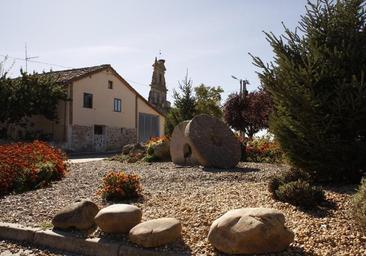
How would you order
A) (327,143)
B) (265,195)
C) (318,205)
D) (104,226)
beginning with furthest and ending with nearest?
(327,143)
(265,195)
(318,205)
(104,226)

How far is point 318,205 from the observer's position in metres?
6.62

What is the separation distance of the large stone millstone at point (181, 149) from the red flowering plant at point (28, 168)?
13.9 ft

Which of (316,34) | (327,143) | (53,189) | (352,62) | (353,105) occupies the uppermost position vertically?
(316,34)

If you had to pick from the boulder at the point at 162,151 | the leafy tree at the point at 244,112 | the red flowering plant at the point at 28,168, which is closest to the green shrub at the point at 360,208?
the red flowering plant at the point at 28,168

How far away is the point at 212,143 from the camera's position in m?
13.7

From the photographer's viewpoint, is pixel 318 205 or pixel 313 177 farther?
pixel 313 177

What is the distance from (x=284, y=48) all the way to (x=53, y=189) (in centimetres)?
579

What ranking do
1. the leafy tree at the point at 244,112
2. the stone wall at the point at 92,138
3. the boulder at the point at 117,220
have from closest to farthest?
the boulder at the point at 117,220
the leafy tree at the point at 244,112
the stone wall at the point at 92,138

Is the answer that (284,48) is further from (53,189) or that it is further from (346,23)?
(53,189)

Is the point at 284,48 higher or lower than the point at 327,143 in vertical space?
higher

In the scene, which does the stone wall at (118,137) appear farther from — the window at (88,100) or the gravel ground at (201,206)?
the gravel ground at (201,206)

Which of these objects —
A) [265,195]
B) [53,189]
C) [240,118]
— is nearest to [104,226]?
[265,195]

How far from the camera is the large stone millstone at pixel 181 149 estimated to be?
1422 centimetres

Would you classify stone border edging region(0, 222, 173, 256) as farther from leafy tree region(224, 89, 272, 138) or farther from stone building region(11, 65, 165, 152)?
stone building region(11, 65, 165, 152)
